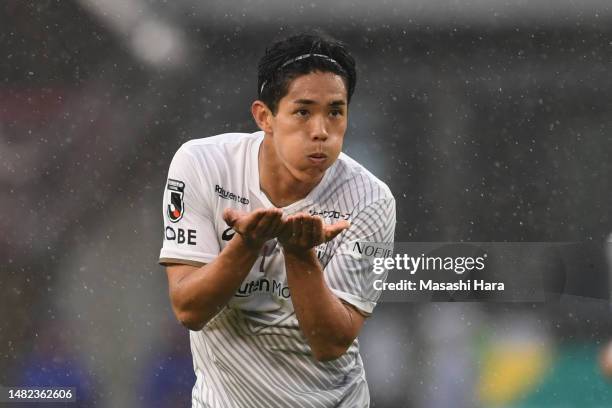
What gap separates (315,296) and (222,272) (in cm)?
21

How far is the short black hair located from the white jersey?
0.18m

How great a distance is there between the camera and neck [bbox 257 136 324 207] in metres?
2.48

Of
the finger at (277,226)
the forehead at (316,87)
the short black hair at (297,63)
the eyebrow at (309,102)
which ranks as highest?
the short black hair at (297,63)

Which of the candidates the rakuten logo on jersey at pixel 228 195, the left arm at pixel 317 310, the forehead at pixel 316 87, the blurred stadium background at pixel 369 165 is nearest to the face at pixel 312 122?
the forehead at pixel 316 87

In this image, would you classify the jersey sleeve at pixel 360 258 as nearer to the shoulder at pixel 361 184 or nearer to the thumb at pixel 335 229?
the shoulder at pixel 361 184

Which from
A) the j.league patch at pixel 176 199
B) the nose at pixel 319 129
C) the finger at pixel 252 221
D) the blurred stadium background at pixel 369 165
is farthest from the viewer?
the blurred stadium background at pixel 369 165

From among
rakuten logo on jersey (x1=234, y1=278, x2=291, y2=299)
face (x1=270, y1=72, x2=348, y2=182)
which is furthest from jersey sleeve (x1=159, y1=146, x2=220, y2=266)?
face (x1=270, y1=72, x2=348, y2=182)

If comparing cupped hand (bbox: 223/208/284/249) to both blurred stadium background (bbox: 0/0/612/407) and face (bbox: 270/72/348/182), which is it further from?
blurred stadium background (bbox: 0/0/612/407)

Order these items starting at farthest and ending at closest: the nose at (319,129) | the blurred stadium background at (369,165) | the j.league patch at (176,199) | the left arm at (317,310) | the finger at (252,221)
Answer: the blurred stadium background at (369,165)
the j.league patch at (176,199)
the nose at (319,129)
the left arm at (317,310)
the finger at (252,221)

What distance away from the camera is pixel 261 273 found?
2453 millimetres

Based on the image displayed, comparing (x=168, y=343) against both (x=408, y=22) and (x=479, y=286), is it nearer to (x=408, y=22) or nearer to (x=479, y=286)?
(x=479, y=286)

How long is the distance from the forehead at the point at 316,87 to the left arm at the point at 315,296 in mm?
388

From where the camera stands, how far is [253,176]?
8.23 feet

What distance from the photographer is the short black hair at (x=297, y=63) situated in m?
2.39
